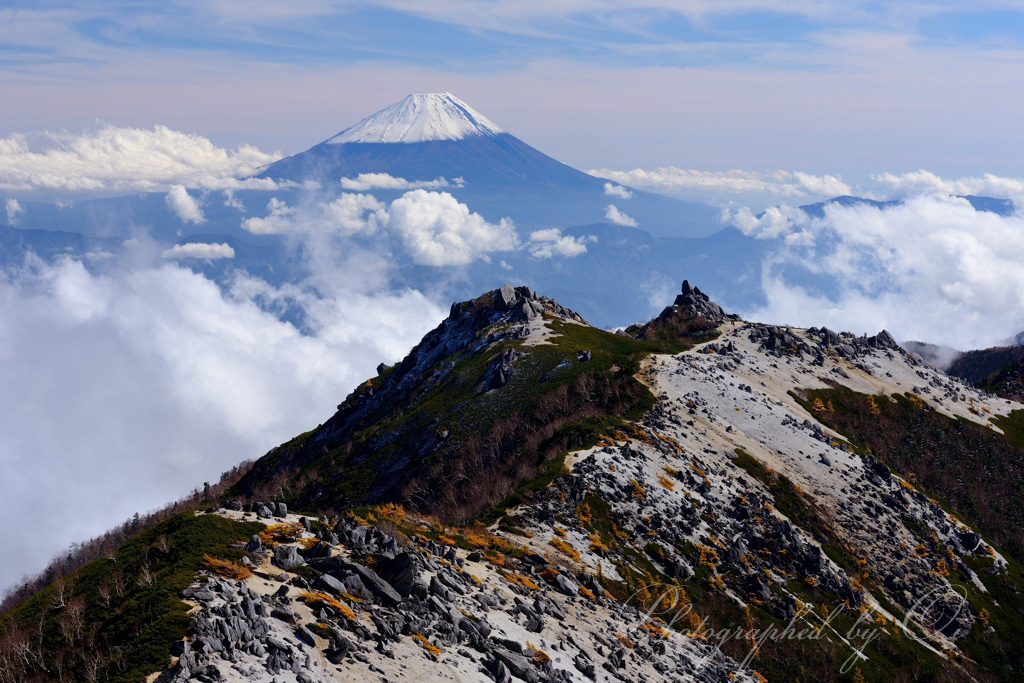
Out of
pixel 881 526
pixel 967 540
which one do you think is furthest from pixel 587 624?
pixel 967 540

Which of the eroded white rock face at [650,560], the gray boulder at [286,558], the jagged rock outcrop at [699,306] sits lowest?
the eroded white rock face at [650,560]

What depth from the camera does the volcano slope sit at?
3025cm

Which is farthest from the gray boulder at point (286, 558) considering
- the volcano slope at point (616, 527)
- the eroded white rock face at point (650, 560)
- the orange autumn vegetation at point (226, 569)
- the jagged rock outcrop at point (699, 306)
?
the jagged rock outcrop at point (699, 306)

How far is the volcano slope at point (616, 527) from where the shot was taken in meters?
30.2

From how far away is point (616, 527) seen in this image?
59375 millimetres

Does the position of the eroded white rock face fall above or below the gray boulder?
below

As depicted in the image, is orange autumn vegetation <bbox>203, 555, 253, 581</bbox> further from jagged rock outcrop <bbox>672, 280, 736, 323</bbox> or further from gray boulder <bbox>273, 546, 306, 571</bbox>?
jagged rock outcrop <bbox>672, 280, 736, 323</bbox>

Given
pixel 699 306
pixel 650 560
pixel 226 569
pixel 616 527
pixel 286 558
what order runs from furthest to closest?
pixel 699 306, pixel 616 527, pixel 650 560, pixel 286 558, pixel 226 569

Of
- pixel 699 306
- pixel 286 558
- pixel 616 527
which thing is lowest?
pixel 616 527

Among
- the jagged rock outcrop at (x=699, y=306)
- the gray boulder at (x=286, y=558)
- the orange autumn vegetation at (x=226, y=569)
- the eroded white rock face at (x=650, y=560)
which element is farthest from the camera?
the jagged rock outcrop at (x=699, y=306)

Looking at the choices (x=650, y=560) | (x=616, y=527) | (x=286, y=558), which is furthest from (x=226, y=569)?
(x=650, y=560)

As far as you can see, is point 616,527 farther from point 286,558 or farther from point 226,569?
point 226,569

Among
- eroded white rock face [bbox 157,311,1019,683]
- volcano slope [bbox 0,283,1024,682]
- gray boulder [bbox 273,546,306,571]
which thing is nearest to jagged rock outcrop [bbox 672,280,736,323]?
volcano slope [bbox 0,283,1024,682]

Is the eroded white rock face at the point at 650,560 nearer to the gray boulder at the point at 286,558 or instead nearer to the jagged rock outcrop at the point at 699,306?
Answer: the gray boulder at the point at 286,558
